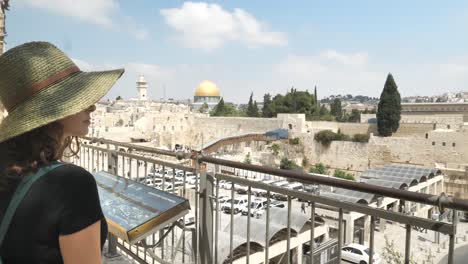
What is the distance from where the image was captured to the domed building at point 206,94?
219 ft

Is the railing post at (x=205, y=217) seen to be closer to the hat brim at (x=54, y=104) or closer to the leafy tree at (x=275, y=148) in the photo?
the hat brim at (x=54, y=104)

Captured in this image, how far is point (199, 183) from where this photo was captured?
233 centimetres

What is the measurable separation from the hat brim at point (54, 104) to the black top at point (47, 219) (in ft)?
0.67

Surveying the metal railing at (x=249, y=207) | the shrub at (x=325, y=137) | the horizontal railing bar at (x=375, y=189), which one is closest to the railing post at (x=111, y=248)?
the metal railing at (x=249, y=207)

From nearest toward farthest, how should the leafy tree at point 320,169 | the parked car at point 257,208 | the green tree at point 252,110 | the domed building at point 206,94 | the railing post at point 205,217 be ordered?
the railing post at point 205,217
the parked car at point 257,208
the leafy tree at point 320,169
the green tree at point 252,110
the domed building at point 206,94

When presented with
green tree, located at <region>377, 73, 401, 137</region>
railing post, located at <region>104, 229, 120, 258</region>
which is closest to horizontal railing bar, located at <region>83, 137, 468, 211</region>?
railing post, located at <region>104, 229, 120, 258</region>

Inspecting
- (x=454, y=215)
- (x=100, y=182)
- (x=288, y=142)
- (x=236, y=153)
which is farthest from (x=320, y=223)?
(x=288, y=142)

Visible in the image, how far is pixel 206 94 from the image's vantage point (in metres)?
67.4

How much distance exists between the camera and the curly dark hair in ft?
3.51

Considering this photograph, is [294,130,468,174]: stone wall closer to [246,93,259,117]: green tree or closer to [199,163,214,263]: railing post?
[246,93,259,117]: green tree

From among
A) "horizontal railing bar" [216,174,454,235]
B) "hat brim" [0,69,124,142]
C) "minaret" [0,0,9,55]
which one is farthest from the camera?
"minaret" [0,0,9,55]

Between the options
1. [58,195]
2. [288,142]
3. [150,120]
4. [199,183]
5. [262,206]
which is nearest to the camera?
[58,195]

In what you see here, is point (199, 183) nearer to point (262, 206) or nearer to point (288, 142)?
point (262, 206)

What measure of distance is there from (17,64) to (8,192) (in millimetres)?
421
